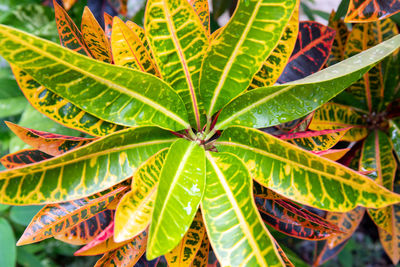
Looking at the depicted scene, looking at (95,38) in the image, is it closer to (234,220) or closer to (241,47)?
(241,47)

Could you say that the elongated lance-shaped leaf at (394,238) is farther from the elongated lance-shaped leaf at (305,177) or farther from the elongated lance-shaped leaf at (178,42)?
the elongated lance-shaped leaf at (178,42)

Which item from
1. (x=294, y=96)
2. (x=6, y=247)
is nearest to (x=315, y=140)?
(x=294, y=96)

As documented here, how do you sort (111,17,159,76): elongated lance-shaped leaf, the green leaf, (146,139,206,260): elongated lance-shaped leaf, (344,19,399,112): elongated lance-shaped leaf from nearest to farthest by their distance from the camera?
(146,139,206,260): elongated lance-shaped leaf
(111,17,159,76): elongated lance-shaped leaf
(344,19,399,112): elongated lance-shaped leaf
the green leaf

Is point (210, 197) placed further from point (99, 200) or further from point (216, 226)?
point (99, 200)

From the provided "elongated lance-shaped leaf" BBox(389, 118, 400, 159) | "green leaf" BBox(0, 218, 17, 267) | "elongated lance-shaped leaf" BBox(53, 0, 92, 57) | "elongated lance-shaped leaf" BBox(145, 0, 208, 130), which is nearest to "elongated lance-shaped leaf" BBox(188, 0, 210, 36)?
"elongated lance-shaped leaf" BBox(145, 0, 208, 130)

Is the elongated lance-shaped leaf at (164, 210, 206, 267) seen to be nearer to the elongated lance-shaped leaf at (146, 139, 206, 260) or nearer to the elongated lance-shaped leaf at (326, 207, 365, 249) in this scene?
the elongated lance-shaped leaf at (146, 139, 206, 260)

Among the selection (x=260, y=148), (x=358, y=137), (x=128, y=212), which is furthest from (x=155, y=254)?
(x=358, y=137)
